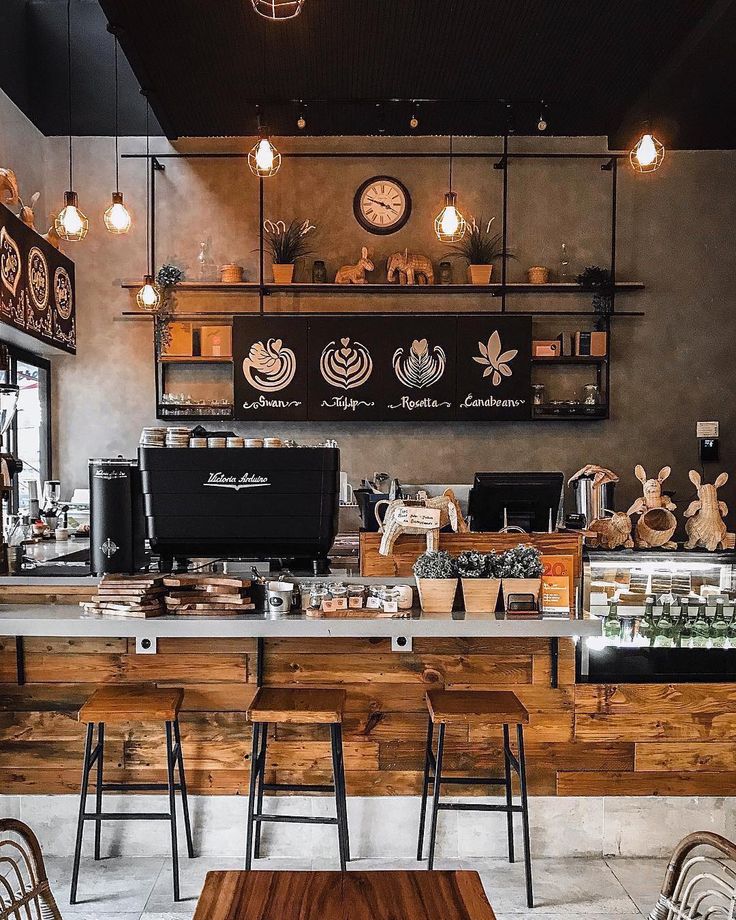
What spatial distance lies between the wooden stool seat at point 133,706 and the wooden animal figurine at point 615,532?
67.8 inches

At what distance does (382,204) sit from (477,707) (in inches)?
156

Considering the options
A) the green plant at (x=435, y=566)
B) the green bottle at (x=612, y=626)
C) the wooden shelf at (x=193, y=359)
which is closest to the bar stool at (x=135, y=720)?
the green plant at (x=435, y=566)

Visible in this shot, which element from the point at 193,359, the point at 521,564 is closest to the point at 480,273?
the point at 193,359

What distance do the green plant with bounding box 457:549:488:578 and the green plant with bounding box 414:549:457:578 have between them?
2cm

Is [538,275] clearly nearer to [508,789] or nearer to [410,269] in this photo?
[410,269]

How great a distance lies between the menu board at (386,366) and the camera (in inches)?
208

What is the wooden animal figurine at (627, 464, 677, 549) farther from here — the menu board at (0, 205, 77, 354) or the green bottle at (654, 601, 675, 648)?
the menu board at (0, 205, 77, 354)

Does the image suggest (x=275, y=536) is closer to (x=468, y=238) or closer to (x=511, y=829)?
(x=511, y=829)

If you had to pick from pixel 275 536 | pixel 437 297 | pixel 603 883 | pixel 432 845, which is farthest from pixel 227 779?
pixel 437 297

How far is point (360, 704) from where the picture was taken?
2.87 m

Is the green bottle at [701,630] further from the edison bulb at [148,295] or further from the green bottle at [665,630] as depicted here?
the edison bulb at [148,295]

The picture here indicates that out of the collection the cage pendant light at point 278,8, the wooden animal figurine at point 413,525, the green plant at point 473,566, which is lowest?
the green plant at point 473,566

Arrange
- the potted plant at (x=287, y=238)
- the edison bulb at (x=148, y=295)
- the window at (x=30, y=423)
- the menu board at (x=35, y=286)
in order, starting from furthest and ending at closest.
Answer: the potted plant at (x=287, y=238) → the window at (x=30, y=423) → the edison bulb at (x=148, y=295) → the menu board at (x=35, y=286)

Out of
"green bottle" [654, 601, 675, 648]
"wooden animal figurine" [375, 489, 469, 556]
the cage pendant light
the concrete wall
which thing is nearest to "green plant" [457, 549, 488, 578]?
"wooden animal figurine" [375, 489, 469, 556]
